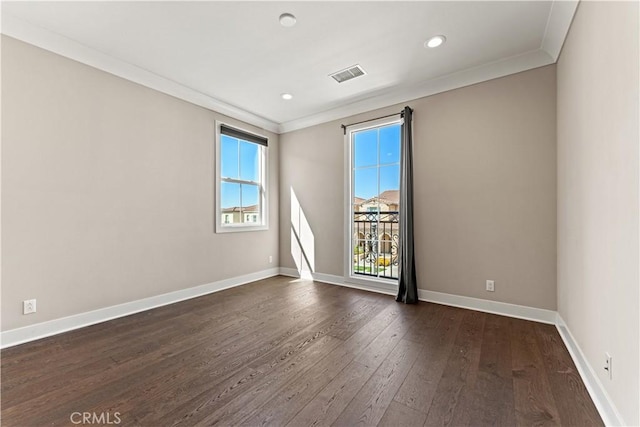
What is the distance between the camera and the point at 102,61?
2816mm

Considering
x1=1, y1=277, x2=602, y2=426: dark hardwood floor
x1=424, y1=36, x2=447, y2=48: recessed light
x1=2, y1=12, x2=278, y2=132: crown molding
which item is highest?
x1=424, y1=36, x2=447, y2=48: recessed light

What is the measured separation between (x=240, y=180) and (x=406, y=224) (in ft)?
8.90

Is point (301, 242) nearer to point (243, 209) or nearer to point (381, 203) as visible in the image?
point (243, 209)

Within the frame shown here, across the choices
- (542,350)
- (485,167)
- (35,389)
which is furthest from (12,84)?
(542,350)

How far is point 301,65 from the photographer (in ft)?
9.96

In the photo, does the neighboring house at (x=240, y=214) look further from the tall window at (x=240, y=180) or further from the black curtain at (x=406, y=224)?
the black curtain at (x=406, y=224)

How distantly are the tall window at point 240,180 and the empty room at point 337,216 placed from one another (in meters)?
0.05

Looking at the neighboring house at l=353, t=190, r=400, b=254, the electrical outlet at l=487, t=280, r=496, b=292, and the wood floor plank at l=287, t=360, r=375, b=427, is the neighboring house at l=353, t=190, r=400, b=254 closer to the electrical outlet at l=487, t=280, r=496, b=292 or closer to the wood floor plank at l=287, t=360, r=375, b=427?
the electrical outlet at l=487, t=280, r=496, b=292

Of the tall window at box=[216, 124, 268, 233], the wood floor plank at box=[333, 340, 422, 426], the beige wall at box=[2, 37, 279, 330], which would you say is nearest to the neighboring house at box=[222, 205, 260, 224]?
the tall window at box=[216, 124, 268, 233]

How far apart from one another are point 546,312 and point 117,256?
181 inches

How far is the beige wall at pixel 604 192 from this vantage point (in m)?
1.25

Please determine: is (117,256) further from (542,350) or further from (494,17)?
(494,17)

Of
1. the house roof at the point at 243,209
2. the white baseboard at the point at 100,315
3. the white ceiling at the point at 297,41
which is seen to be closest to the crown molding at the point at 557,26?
the white ceiling at the point at 297,41

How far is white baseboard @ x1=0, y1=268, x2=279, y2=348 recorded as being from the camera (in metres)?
2.31
